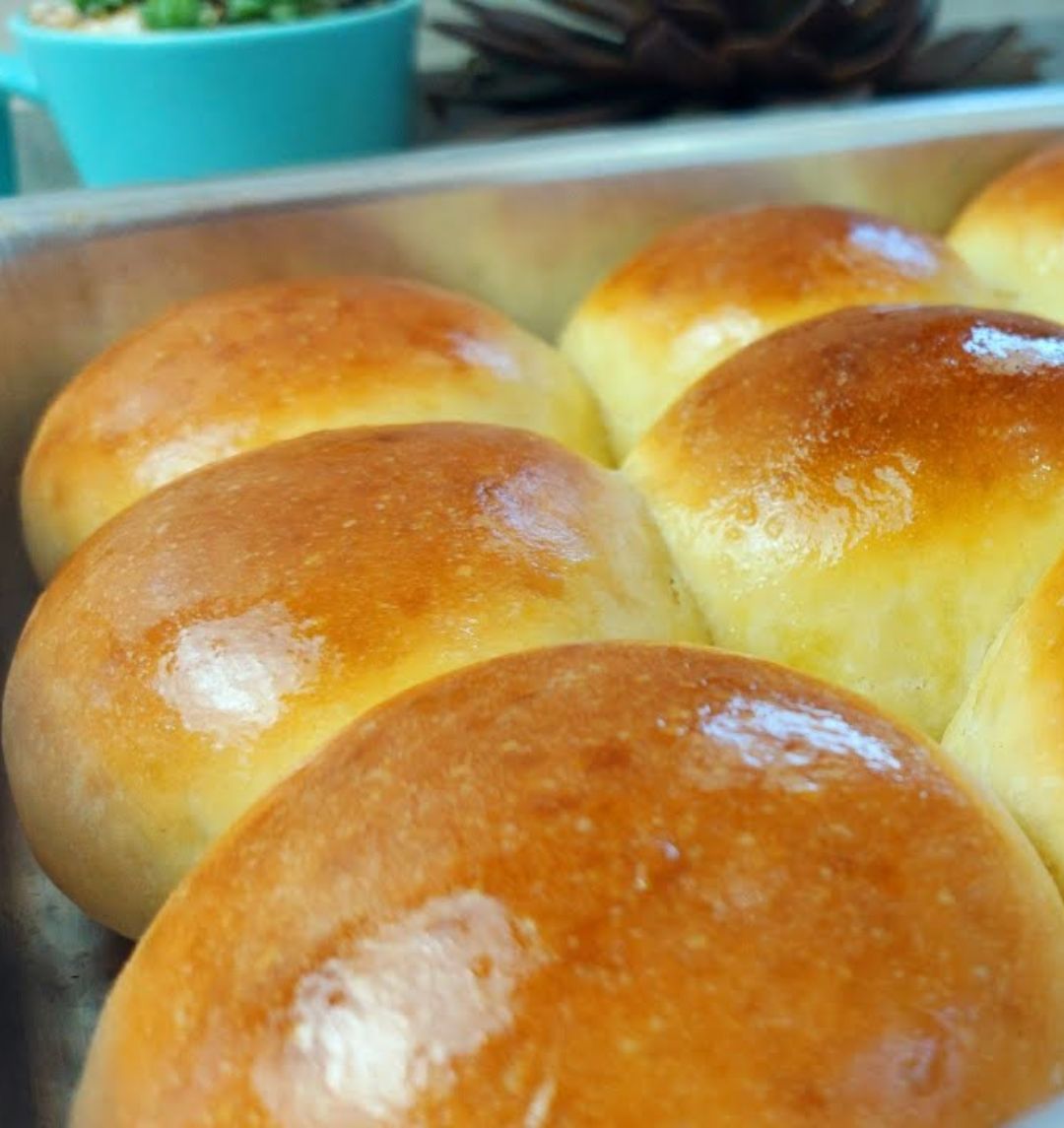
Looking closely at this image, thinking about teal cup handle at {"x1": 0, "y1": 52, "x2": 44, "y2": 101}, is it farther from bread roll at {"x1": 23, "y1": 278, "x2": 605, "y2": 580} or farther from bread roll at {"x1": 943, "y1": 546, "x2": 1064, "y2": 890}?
bread roll at {"x1": 943, "y1": 546, "x2": 1064, "y2": 890}

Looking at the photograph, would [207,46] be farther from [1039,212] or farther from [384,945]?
[384,945]

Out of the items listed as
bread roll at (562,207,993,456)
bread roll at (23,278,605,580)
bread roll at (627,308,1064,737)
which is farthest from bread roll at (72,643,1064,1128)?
bread roll at (562,207,993,456)

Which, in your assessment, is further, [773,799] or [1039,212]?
[1039,212]

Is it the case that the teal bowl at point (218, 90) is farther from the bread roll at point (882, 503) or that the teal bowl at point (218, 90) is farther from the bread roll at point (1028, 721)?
the bread roll at point (1028, 721)

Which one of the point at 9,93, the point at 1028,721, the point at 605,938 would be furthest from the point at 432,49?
the point at 605,938

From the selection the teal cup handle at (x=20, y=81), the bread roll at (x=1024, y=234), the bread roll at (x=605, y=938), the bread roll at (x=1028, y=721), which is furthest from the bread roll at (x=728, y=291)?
the teal cup handle at (x=20, y=81)

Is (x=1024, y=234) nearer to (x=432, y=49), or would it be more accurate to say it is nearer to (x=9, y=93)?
(x=9, y=93)

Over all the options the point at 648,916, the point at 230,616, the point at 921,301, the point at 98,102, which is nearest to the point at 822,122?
the point at 921,301
